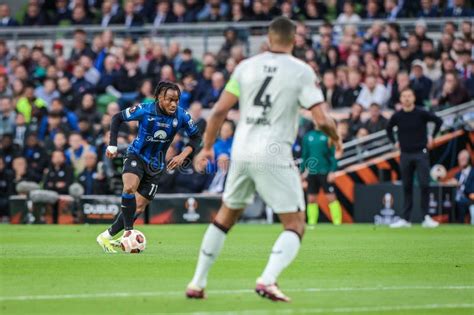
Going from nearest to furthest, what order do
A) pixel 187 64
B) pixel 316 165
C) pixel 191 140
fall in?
pixel 191 140, pixel 316 165, pixel 187 64

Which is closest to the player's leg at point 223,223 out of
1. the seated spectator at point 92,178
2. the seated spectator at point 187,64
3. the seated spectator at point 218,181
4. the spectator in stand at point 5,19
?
the seated spectator at point 218,181

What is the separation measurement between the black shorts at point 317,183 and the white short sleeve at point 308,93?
1380 centimetres

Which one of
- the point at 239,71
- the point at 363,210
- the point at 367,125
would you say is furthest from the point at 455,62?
the point at 239,71

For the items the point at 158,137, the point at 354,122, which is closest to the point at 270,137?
the point at 158,137

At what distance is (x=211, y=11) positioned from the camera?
3148 cm

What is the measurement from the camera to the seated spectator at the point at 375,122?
25.7 meters

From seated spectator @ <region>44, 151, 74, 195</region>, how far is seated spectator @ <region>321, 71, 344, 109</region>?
6652mm

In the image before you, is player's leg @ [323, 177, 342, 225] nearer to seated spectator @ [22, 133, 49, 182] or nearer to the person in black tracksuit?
the person in black tracksuit

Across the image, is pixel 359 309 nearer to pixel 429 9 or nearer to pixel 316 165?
pixel 316 165

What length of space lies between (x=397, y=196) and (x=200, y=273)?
51.0 feet

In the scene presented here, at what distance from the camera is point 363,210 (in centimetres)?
2483

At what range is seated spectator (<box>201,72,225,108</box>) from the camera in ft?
89.9

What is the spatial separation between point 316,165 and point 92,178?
588 centimetres

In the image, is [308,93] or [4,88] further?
[4,88]
